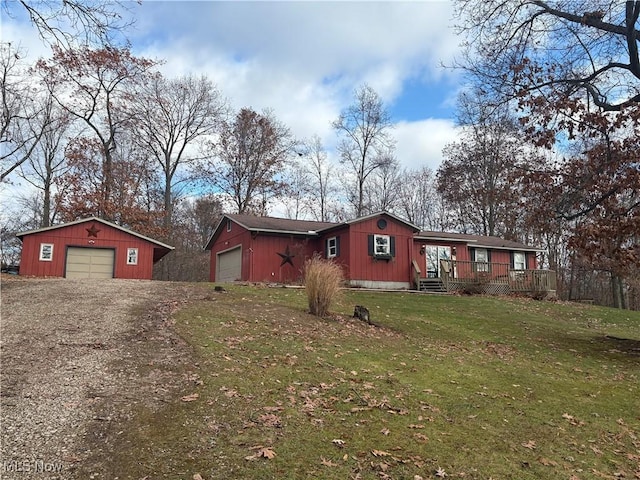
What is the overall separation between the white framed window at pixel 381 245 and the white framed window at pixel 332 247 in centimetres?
186

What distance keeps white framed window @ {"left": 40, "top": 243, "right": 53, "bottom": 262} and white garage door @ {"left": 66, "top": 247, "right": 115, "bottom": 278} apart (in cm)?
71

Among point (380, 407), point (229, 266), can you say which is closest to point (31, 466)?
point (380, 407)

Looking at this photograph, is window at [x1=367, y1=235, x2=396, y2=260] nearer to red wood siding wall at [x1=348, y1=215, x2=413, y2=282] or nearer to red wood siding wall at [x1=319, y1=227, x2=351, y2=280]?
red wood siding wall at [x1=348, y1=215, x2=413, y2=282]

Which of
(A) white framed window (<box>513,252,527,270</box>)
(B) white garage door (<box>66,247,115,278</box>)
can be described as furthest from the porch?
(B) white garage door (<box>66,247,115,278</box>)

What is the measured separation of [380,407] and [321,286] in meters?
5.85

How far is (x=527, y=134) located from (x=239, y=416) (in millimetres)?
10033

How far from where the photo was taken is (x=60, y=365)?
6.20m

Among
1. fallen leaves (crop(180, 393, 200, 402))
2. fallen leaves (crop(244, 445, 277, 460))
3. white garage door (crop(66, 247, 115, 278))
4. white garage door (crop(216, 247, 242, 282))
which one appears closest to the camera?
fallen leaves (crop(244, 445, 277, 460))

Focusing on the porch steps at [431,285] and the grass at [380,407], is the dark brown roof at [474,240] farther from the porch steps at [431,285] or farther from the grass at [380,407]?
the grass at [380,407]

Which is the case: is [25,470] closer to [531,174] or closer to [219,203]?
[531,174]

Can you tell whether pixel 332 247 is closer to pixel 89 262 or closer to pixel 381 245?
pixel 381 245

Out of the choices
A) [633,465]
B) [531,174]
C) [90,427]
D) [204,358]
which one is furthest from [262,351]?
[531,174]

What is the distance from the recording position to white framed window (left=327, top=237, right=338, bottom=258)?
22.7m

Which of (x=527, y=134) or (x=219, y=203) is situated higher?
(x=219, y=203)
